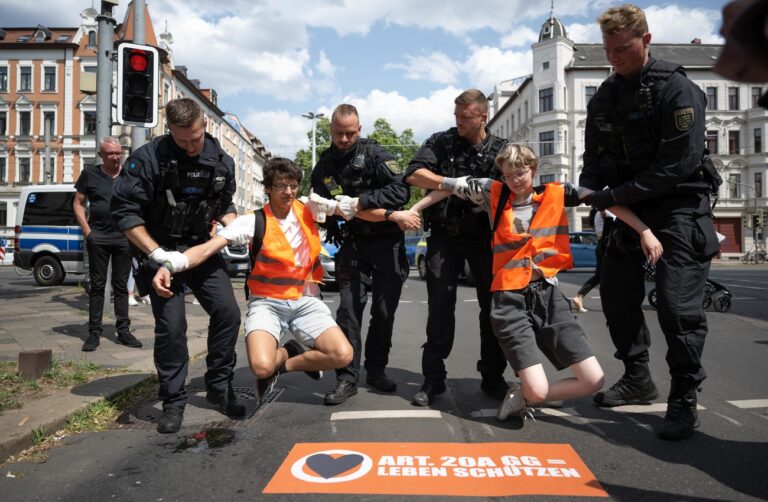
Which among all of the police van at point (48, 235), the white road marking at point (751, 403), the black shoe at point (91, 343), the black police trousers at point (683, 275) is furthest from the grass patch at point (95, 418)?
the police van at point (48, 235)

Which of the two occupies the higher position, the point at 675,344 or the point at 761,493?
the point at 675,344

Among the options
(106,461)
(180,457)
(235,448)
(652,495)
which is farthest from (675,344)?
(106,461)

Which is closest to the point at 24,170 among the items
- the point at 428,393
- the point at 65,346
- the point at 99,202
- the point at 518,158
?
the point at 99,202

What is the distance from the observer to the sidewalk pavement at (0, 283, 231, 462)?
3.59m

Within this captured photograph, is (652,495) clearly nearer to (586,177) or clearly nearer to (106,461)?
(586,177)

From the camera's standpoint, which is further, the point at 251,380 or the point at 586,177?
the point at 251,380

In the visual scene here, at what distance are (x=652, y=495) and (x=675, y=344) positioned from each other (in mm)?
1192

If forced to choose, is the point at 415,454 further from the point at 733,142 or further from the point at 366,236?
the point at 733,142

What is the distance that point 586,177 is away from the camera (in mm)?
4172

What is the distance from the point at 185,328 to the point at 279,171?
3.98ft

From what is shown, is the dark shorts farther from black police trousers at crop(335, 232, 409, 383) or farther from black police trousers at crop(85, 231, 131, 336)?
black police trousers at crop(85, 231, 131, 336)

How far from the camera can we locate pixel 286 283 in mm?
4168

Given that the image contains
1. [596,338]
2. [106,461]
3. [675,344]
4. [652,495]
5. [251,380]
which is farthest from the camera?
[596,338]

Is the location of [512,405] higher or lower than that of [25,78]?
lower
